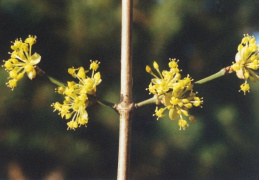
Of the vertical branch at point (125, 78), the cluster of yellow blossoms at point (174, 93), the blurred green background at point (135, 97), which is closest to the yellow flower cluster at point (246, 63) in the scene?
the cluster of yellow blossoms at point (174, 93)

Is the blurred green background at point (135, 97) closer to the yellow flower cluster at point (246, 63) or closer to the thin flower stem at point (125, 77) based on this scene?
the yellow flower cluster at point (246, 63)

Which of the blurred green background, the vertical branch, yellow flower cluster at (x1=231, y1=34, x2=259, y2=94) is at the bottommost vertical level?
the vertical branch

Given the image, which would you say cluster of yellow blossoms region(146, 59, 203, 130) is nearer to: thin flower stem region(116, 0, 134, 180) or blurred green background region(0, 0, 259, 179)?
thin flower stem region(116, 0, 134, 180)

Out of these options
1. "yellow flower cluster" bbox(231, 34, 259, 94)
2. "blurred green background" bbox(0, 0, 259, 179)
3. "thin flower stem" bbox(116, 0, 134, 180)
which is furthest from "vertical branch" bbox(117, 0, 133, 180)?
"blurred green background" bbox(0, 0, 259, 179)

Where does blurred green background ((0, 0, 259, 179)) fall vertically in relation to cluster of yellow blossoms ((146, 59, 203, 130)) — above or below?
above

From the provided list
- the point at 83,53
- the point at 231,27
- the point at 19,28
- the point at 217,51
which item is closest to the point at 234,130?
the point at 217,51

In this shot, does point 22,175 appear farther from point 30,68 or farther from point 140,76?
point 30,68

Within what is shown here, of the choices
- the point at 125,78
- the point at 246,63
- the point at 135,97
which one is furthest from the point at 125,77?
the point at 135,97

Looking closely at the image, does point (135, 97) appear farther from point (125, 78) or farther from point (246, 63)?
point (125, 78)

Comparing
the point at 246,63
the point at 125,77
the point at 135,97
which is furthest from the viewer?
the point at 135,97
